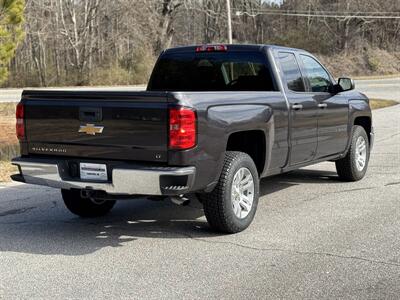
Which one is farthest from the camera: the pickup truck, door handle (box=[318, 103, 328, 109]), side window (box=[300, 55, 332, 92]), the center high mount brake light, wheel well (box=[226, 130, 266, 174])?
side window (box=[300, 55, 332, 92])

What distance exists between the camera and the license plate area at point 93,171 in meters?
5.51

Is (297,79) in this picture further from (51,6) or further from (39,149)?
(51,6)

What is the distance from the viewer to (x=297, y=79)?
7.33 metres

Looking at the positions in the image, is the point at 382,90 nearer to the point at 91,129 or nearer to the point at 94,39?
the point at 94,39

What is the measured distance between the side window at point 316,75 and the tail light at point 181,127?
291 centimetres

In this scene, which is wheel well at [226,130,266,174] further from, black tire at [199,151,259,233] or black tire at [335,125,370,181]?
black tire at [335,125,370,181]

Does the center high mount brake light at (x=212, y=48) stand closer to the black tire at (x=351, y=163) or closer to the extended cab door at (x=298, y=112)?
the extended cab door at (x=298, y=112)

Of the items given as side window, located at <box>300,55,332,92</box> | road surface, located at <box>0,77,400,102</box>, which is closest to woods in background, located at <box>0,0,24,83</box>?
road surface, located at <box>0,77,400,102</box>

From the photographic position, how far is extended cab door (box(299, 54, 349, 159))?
7.61 metres

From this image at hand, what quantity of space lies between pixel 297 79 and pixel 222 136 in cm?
210

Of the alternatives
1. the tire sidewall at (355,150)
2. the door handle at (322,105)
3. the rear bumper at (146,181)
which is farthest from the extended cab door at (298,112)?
the rear bumper at (146,181)

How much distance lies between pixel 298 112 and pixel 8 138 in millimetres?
11791

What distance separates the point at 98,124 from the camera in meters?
5.51

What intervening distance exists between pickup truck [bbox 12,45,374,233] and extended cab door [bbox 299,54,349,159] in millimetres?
40
